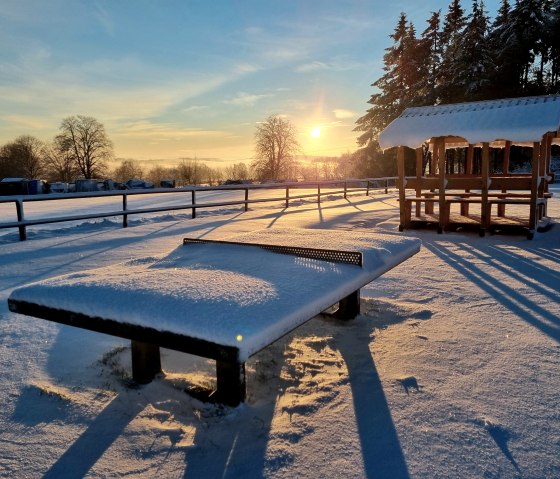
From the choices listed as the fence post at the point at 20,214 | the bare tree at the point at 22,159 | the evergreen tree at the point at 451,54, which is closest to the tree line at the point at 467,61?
the evergreen tree at the point at 451,54

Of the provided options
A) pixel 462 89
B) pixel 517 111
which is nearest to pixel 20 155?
pixel 462 89

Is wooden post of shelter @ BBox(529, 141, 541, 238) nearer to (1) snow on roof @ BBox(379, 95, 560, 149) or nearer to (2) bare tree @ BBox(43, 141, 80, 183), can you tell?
(1) snow on roof @ BBox(379, 95, 560, 149)

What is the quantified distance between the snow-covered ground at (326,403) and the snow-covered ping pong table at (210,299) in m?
0.29

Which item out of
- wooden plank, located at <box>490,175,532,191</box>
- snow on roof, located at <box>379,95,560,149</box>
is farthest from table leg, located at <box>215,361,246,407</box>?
wooden plank, located at <box>490,175,532,191</box>

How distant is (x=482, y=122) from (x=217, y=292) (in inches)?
316

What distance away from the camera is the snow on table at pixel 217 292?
1.83 meters

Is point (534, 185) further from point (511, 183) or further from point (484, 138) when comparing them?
point (484, 138)

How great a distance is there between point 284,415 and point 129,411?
0.86 m

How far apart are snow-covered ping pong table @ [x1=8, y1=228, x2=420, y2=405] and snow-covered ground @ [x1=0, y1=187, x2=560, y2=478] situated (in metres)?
0.29

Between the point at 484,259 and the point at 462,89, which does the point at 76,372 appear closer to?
the point at 484,259

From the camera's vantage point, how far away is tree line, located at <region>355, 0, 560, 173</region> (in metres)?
31.5

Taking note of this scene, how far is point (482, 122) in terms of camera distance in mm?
8328

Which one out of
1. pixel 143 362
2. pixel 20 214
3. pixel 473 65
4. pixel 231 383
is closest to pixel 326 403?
pixel 231 383

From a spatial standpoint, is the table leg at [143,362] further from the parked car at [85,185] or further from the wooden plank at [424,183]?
the parked car at [85,185]
